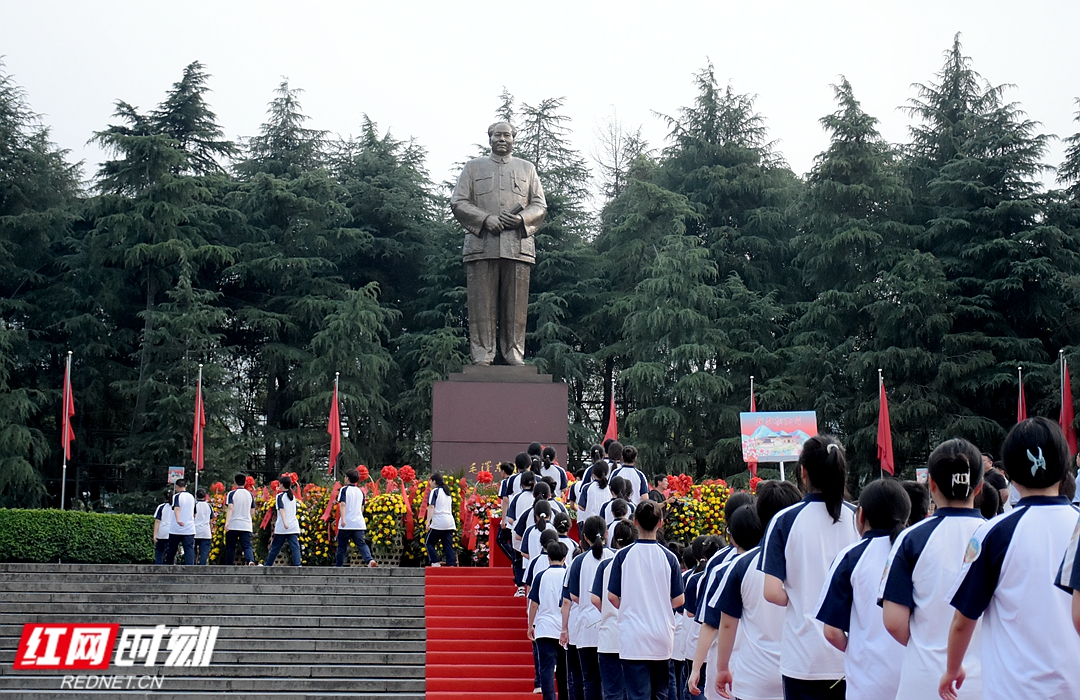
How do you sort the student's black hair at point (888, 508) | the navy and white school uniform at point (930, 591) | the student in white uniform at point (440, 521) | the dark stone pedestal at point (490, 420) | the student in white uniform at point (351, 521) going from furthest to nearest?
the dark stone pedestal at point (490, 420) < the student in white uniform at point (351, 521) < the student in white uniform at point (440, 521) < the student's black hair at point (888, 508) < the navy and white school uniform at point (930, 591)

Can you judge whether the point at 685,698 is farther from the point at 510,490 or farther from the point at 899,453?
the point at 899,453

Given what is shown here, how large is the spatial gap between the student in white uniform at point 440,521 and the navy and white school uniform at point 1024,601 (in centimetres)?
1049

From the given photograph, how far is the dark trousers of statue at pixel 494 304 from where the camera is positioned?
16.8m

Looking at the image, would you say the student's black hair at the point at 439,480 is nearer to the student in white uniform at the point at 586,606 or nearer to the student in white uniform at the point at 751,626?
the student in white uniform at the point at 586,606

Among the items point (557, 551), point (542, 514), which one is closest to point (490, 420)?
point (542, 514)

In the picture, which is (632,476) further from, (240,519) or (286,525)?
(240,519)

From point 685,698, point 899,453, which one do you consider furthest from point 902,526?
point 899,453

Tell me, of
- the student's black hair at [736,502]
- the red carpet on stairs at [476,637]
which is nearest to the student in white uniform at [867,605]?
the student's black hair at [736,502]

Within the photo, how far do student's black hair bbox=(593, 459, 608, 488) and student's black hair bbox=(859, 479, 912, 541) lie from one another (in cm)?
666

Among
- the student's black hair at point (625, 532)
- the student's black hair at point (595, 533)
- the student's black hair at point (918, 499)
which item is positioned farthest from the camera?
the student's black hair at point (595, 533)

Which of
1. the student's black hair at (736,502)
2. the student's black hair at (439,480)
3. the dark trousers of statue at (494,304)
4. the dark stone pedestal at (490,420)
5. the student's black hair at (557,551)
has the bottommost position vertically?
the student's black hair at (557,551)

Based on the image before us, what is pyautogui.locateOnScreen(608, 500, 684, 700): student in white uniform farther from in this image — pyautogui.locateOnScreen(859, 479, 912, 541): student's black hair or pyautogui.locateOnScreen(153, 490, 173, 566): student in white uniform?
pyautogui.locateOnScreen(153, 490, 173, 566): student in white uniform

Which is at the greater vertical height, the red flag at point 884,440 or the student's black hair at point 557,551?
the red flag at point 884,440

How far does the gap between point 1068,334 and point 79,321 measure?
81.1 feet
